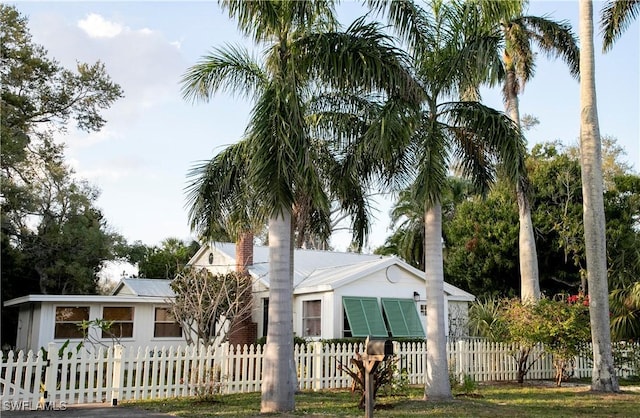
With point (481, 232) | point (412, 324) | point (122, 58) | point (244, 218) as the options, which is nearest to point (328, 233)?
point (244, 218)

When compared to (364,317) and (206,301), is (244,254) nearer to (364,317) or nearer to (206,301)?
(206,301)

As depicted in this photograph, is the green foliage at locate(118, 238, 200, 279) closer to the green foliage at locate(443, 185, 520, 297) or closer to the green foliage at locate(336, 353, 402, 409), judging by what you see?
the green foliage at locate(443, 185, 520, 297)

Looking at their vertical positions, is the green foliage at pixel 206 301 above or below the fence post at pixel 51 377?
above

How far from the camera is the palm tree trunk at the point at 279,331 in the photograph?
1027 centimetres

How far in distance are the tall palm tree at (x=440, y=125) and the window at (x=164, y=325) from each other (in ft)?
46.9

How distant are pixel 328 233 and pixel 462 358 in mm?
5335

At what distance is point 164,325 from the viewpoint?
78.9 ft

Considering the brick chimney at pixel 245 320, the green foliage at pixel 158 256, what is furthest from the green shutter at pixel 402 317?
the green foliage at pixel 158 256

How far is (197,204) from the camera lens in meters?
13.4

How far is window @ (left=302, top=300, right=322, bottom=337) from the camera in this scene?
19.6 metres

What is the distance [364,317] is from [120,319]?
32.4 feet

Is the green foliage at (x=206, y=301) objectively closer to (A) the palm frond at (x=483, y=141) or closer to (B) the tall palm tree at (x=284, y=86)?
(B) the tall palm tree at (x=284, y=86)

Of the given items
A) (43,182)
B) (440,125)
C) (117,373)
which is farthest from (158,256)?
(440,125)

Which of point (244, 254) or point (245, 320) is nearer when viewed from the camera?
point (245, 320)
